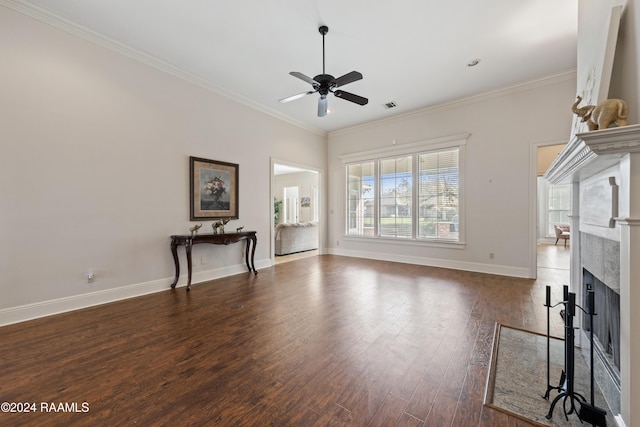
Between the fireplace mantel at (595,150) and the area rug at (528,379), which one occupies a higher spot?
the fireplace mantel at (595,150)

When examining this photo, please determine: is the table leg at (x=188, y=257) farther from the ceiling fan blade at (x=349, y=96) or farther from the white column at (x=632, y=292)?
the white column at (x=632, y=292)

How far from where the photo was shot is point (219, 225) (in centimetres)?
425

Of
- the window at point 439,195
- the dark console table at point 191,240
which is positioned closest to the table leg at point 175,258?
the dark console table at point 191,240

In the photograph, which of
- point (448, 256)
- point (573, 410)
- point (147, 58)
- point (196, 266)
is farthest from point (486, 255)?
point (147, 58)

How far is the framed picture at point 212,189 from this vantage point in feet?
13.3

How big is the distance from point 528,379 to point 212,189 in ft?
14.4

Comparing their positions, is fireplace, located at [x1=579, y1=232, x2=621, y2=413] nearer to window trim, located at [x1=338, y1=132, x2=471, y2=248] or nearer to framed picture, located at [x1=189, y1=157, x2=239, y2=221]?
window trim, located at [x1=338, y1=132, x2=471, y2=248]

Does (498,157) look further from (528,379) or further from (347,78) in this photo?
(528,379)

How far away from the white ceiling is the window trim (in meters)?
0.96

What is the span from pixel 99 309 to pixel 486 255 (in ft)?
19.0

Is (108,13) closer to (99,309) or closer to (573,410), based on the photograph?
(99,309)

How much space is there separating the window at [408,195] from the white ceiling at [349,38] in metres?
1.41

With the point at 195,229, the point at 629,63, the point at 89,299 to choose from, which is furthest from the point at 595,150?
the point at 89,299

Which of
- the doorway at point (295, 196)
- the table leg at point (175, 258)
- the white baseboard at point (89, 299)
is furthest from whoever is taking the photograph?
the doorway at point (295, 196)
